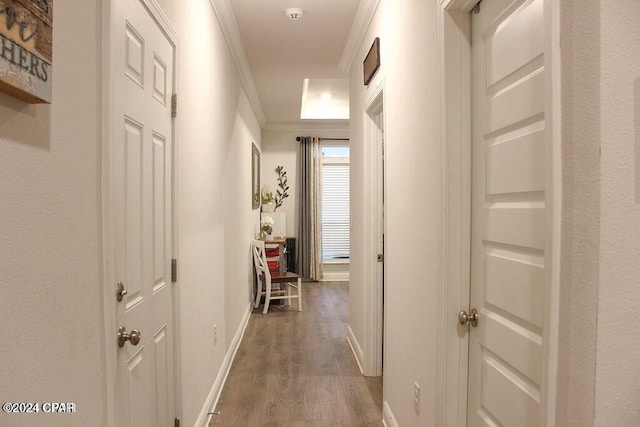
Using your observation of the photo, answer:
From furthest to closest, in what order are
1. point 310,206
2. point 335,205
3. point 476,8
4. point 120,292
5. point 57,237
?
point 335,205, point 310,206, point 476,8, point 120,292, point 57,237

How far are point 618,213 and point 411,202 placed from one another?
118 centimetres

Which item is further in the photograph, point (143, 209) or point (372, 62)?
point (372, 62)

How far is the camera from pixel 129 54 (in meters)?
1.24

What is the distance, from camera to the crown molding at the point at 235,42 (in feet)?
8.59

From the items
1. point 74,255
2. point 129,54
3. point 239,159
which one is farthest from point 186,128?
point 239,159

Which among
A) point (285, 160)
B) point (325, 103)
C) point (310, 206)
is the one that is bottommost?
point (310, 206)

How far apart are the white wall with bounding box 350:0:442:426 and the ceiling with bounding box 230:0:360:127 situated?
529 mm

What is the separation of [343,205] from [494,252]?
5757mm

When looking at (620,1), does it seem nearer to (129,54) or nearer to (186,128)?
(129,54)

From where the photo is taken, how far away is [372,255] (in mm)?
2934

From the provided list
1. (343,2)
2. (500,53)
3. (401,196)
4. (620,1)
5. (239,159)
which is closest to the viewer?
(620,1)

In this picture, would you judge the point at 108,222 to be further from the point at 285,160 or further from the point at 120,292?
the point at 285,160

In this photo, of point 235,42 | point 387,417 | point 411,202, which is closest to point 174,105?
point 411,202

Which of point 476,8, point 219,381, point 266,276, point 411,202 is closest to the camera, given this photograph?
point 476,8
